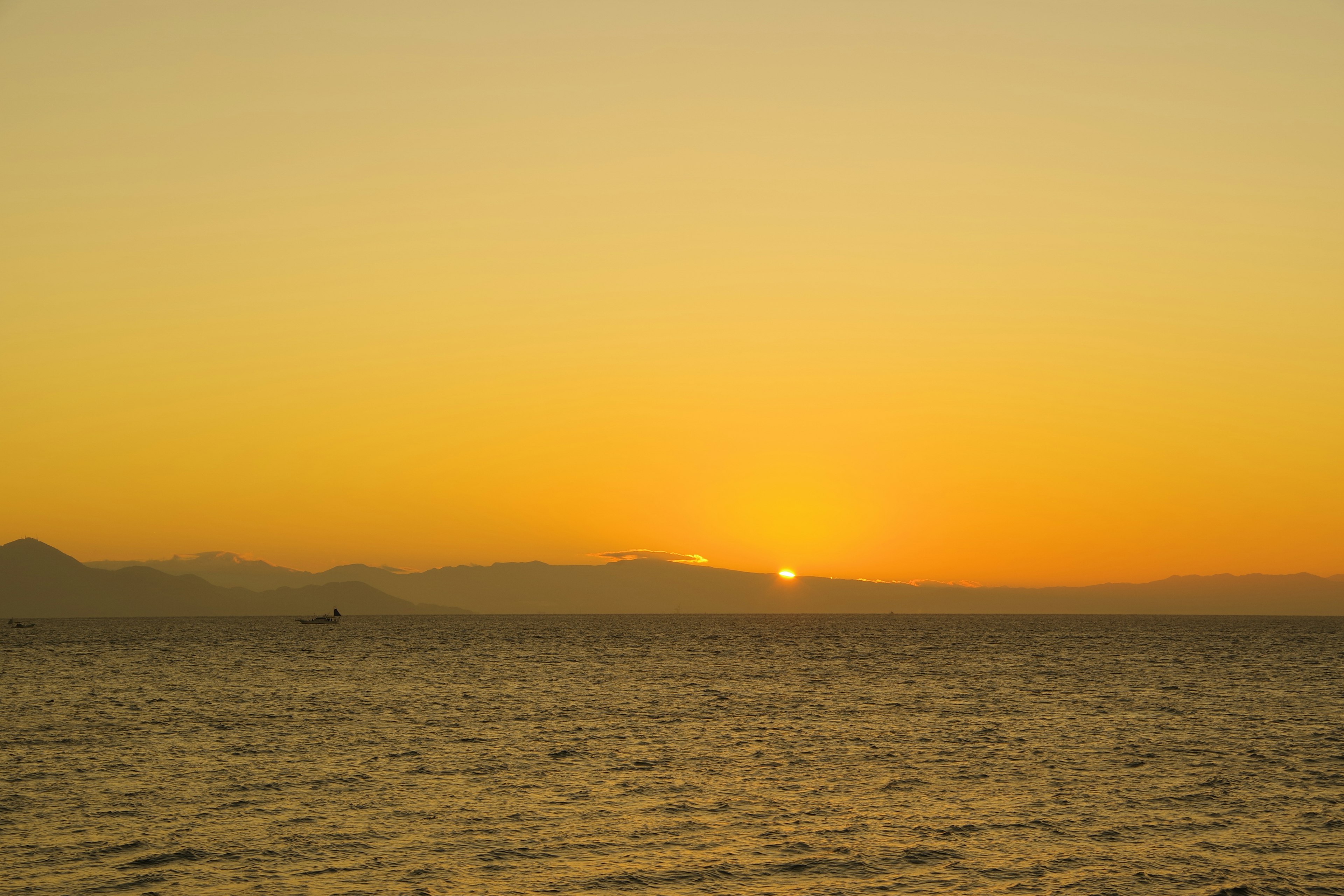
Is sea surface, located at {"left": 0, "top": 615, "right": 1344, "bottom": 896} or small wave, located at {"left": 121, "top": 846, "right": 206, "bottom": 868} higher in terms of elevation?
small wave, located at {"left": 121, "top": 846, "right": 206, "bottom": 868}

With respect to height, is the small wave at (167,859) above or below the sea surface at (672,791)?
above

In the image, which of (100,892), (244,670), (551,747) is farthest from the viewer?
(244,670)

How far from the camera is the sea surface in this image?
98.7ft

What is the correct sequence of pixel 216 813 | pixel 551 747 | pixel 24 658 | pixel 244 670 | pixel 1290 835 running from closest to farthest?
pixel 1290 835 < pixel 216 813 < pixel 551 747 < pixel 244 670 < pixel 24 658

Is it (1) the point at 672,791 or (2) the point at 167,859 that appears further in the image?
(1) the point at 672,791

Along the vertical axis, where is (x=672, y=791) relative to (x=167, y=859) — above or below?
below

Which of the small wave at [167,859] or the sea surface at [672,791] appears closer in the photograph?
the sea surface at [672,791]

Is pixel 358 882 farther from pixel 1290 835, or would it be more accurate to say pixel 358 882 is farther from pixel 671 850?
pixel 1290 835

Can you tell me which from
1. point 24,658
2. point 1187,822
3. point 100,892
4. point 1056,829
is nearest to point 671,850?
point 1056,829

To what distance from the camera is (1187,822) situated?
3678 centimetres

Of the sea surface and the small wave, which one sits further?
the small wave

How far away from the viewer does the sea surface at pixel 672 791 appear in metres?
30.1

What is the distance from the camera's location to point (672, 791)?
41500 millimetres

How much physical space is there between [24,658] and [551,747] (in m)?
122
